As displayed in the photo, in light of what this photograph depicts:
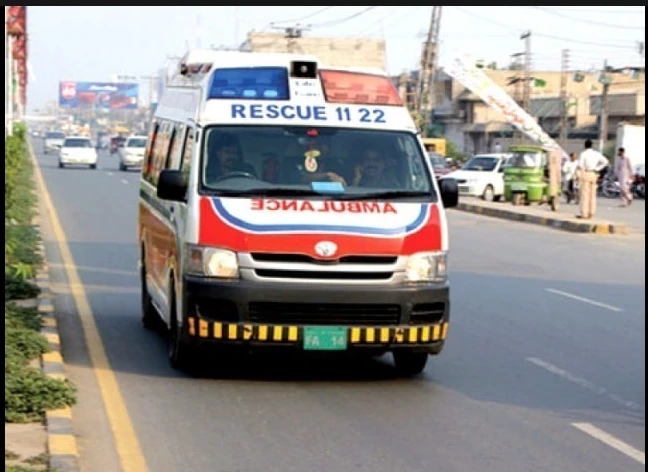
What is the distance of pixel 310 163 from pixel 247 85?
2.82ft

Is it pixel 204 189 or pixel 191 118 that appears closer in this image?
pixel 204 189

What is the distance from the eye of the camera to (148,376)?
997cm

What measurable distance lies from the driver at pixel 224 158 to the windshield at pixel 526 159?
2818 cm

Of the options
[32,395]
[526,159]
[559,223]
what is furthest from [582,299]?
[526,159]

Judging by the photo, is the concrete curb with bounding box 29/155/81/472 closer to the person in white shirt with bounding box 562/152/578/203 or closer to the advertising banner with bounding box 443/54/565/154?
the person in white shirt with bounding box 562/152/578/203

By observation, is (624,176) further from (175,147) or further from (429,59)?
(175,147)

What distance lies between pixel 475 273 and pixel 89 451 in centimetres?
1166

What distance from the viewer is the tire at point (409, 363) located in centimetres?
1012

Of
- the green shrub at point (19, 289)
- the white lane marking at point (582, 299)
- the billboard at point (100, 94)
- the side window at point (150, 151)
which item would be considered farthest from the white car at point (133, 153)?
the billboard at point (100, 94)

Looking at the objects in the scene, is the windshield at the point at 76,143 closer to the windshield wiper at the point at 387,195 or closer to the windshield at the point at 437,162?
the windshield at the point at 437,162

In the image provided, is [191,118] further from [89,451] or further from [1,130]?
[1,130]

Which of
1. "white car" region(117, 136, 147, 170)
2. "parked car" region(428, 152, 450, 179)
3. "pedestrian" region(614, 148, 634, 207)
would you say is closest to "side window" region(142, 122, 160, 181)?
"pedestrian" region(614, 148, 634, 207)

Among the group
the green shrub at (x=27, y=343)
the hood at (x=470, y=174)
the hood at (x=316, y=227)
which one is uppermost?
the hood at (x=316, y=227)

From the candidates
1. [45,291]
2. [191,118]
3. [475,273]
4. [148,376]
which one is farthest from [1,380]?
[475,273]
